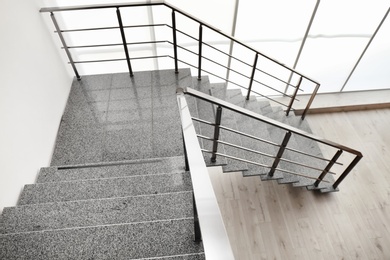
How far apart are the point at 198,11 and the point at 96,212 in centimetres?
256

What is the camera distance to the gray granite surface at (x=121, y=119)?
2371 millimetres

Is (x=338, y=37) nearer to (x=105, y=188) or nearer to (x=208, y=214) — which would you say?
(x=105, y=188)

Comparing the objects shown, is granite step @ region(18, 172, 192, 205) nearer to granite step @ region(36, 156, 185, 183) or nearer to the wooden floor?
granite step @ region(36, 156, 185, 183)

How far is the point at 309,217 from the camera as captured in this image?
2969 mm

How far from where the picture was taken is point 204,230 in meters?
0.56

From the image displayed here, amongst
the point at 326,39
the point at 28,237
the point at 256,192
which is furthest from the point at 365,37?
the point at 28,237

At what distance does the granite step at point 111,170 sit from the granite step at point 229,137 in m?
0.59

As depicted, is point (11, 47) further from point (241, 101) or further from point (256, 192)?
point (256, 192)

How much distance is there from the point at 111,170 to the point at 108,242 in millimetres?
784

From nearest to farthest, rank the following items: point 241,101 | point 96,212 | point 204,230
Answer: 1. point 204,230
2. point 96,212
3. point 241,101

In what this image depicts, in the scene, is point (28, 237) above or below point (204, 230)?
above

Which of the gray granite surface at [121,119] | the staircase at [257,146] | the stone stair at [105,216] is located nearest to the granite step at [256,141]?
the staircase at [257,146]

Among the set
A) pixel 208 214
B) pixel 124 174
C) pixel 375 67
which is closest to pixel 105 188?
pixel 124 174

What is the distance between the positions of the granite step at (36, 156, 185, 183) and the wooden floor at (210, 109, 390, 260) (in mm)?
1207
